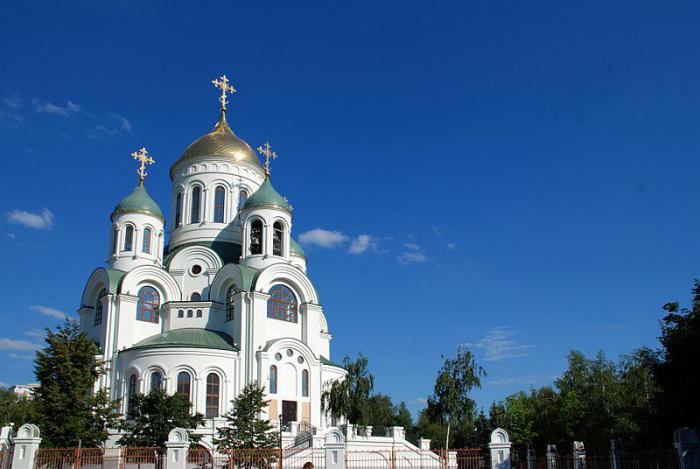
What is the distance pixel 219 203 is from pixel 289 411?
13.8 metres

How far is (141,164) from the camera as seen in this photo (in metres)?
38.7

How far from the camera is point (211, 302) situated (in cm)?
3431

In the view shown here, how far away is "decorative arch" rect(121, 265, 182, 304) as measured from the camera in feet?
111

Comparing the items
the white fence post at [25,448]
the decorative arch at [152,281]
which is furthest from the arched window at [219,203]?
the white fence post at [25,448]

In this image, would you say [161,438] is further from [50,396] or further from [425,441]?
[425,441]

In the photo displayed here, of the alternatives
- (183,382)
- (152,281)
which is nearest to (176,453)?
(183,382)

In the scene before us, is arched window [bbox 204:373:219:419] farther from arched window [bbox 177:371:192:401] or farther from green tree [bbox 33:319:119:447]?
green tree [bbox 33:319:119:447]

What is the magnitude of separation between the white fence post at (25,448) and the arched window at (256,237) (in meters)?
17.3

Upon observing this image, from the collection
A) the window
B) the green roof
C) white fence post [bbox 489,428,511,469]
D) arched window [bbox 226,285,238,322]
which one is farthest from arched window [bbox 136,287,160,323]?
white fence post [bbox 489,428,511,469]

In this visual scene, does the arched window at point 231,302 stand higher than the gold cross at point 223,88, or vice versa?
the gold cross at point 223,88

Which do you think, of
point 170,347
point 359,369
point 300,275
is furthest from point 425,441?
point 170,347

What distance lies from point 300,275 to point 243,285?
3.20 m

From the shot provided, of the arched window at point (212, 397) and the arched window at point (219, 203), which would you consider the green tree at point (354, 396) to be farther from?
the arched window at point (219, 203)

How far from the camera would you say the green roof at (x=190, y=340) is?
102ft
